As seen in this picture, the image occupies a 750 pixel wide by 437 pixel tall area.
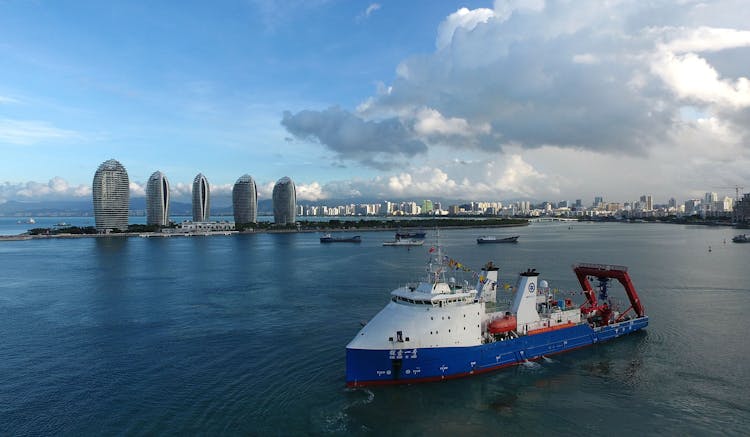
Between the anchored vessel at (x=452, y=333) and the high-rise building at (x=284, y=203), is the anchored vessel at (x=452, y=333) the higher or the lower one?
the lower one

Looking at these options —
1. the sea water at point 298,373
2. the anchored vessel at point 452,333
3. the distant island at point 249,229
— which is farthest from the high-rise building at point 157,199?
the anchored vessel at point 452,333

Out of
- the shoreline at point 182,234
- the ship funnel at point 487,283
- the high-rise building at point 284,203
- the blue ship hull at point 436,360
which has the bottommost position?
the blue ship hull at point 436,360

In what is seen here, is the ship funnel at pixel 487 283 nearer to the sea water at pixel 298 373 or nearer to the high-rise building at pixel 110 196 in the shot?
the sea water at pixel 298 373

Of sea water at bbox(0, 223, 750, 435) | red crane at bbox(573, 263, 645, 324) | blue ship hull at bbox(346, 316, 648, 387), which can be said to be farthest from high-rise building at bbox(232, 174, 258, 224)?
blue ship hull at bbox(346, 316, 648, 387)

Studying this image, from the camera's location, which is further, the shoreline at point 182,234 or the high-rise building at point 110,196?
the high-rise building at point 110,196

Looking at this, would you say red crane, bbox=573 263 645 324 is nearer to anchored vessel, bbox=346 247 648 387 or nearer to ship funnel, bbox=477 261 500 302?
anchored vessel, bbox=346 247 648 387

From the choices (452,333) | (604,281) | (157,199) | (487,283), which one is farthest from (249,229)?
(452,333)

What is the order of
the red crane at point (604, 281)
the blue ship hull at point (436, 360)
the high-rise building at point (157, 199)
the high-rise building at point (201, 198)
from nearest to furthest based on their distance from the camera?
1. the blue ship hull at point (436, 360)
2. the red crane at point (604, 281)
3. the high-rise building at point (157, 199)
4. the high-rise building at point (201, 198)

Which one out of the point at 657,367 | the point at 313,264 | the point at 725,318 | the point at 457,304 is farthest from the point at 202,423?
the point at 313,264
